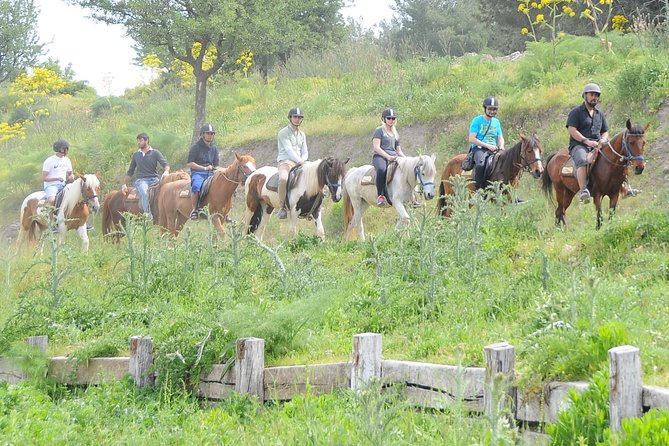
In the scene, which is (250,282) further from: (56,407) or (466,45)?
(466,45)

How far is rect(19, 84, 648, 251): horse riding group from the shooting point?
15.6 meters

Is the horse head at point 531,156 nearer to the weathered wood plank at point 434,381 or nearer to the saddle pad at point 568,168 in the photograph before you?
the saddle pad at point 568,168

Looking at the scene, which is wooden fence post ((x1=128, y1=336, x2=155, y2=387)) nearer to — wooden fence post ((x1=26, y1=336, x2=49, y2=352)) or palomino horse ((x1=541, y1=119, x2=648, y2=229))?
wooden fence post ((x1=26, y1=336, x2=49, y2=352))

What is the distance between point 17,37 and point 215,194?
33919 mm

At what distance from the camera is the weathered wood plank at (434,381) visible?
7.38m

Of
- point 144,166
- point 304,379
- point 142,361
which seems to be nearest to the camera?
point 304,379

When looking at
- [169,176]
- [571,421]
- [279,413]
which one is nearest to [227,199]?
[169,176]

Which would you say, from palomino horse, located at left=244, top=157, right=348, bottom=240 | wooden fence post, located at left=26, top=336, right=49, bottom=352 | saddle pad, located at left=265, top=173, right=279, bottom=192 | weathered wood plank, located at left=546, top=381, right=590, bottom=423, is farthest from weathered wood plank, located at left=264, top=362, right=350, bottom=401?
saddle pad, located at left=265, top=173, right=279, bottom=192

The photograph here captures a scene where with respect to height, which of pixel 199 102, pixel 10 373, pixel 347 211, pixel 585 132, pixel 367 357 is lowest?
pixel 10 373

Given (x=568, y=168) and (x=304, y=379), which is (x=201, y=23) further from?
(x=304, y=379)

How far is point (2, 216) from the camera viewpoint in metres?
32.2

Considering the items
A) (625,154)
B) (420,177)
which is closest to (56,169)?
(420,177)

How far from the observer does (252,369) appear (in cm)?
913

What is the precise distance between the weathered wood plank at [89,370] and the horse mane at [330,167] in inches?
314
